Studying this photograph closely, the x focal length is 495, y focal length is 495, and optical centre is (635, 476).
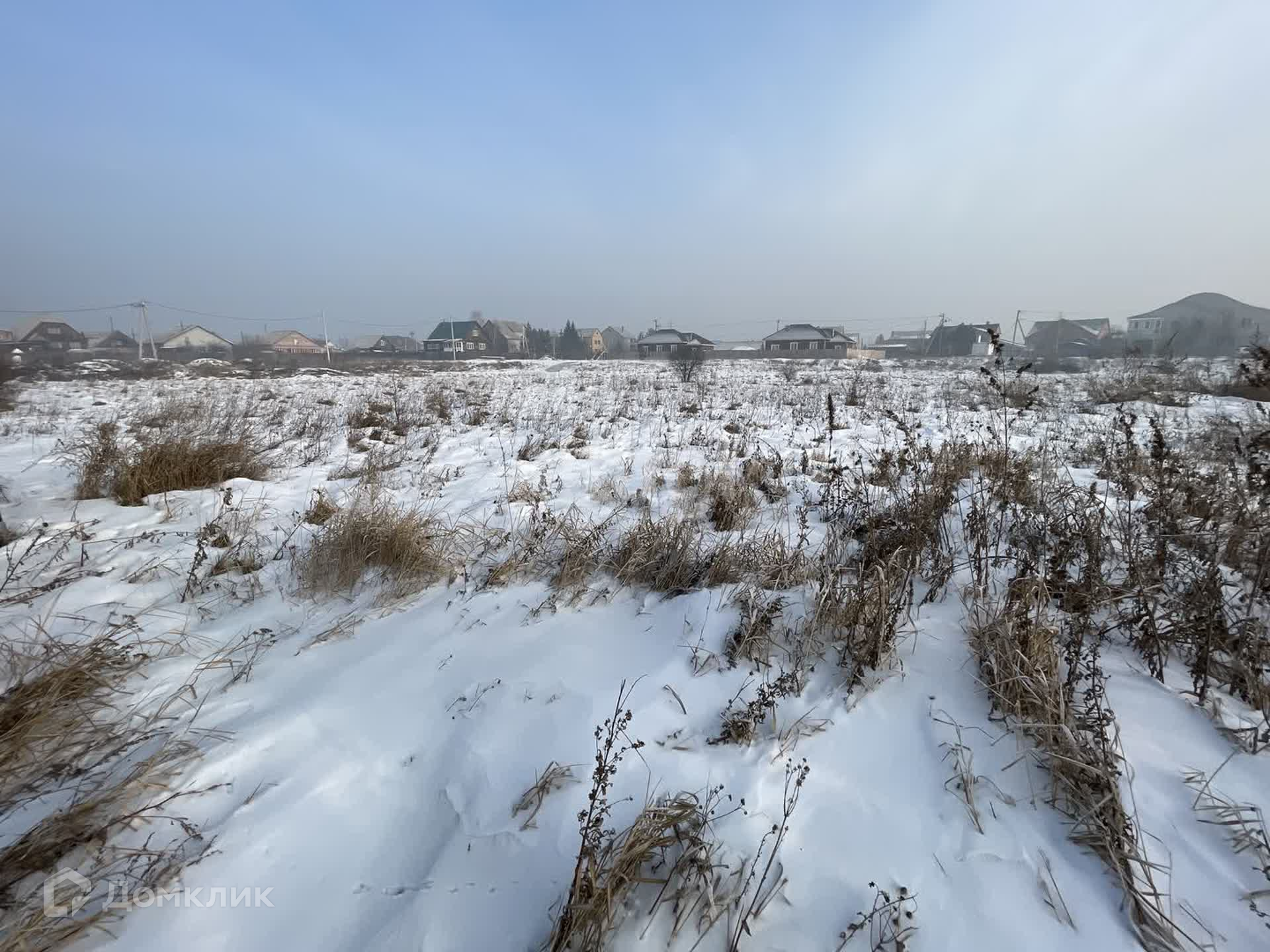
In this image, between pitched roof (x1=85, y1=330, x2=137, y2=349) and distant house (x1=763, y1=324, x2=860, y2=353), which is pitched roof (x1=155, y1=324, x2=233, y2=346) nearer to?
pitched roof (x1=85, y1=330, x2=137, y2=349)

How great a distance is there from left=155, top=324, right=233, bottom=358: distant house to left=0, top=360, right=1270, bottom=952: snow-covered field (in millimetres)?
67000

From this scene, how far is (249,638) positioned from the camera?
2412mm

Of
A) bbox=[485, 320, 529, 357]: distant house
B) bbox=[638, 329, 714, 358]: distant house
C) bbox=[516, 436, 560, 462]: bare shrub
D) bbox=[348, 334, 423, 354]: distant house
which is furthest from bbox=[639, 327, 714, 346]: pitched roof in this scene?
bbox=[516, 436, 560, 462]: bare shrub

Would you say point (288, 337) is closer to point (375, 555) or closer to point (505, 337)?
point (505, 337)

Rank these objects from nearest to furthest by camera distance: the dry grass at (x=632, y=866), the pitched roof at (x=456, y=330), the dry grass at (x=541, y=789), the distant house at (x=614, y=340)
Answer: the dry grass at (x=632, y=866), the dry grass at (x=541, y=789), the pitched roof at (x=456, y=330), the distant house at (x=614, y=340)

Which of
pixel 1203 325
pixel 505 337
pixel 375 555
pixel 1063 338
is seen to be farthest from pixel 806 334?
pixel 375 555

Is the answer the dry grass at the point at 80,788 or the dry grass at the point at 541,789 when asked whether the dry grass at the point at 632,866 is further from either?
the dry grass at the point at 80,788

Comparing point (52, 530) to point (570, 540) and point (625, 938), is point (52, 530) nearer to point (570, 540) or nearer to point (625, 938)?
point (570, 540)

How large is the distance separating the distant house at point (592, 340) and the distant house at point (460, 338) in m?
13.7

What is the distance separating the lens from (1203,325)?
114 ft

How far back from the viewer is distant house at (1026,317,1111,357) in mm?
36031

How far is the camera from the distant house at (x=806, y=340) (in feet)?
187

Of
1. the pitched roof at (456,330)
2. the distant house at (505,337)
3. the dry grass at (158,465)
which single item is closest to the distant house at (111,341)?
the pitched roof at (456,330)

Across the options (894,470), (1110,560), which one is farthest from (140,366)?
(1110,560)
